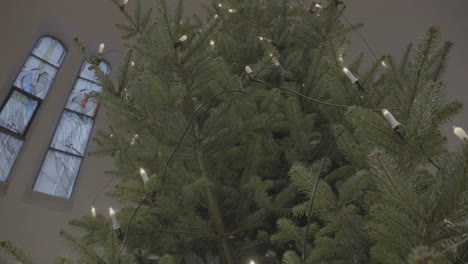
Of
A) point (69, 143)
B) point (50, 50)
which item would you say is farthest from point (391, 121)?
point (50, 50)

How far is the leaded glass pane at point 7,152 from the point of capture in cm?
Result: 359

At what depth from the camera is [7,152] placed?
370 centimetres

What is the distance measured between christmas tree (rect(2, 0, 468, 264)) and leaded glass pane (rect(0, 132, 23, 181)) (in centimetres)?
242

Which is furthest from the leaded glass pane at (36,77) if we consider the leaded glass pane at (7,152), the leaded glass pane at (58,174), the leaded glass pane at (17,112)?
the leaded glass pane at (58,174)

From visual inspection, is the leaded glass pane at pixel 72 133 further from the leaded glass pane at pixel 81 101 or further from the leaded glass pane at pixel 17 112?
the leaded glass pane at pixel 17 112

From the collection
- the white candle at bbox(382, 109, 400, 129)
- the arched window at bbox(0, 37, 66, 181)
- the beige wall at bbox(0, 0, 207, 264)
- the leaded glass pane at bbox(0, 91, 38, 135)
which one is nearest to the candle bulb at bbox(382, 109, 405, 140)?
the white candle at bbox(382, 109, 400, 129)

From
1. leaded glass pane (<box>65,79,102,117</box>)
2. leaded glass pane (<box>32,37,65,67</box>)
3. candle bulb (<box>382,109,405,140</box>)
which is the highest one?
leaded glass pane (<box>32,37,65,67</box>)

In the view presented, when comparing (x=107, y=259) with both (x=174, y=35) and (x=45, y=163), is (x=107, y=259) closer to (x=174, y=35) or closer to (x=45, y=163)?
(x=174, y=35)

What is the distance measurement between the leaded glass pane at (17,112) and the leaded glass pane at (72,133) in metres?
0.31

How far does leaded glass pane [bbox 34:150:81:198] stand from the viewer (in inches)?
149

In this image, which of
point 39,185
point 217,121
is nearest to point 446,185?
point 217,121

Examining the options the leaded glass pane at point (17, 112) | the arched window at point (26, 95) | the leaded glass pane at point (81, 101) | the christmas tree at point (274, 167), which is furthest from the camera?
the leaded glass pane at point (81, 101)

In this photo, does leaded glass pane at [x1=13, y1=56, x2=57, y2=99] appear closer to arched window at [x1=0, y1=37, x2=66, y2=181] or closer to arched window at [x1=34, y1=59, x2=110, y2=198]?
→ arched window at [x1=0, y1=37, x2=66, y2=181]

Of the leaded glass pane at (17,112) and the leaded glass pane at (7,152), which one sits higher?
the leaded glass pane at (17,112)
